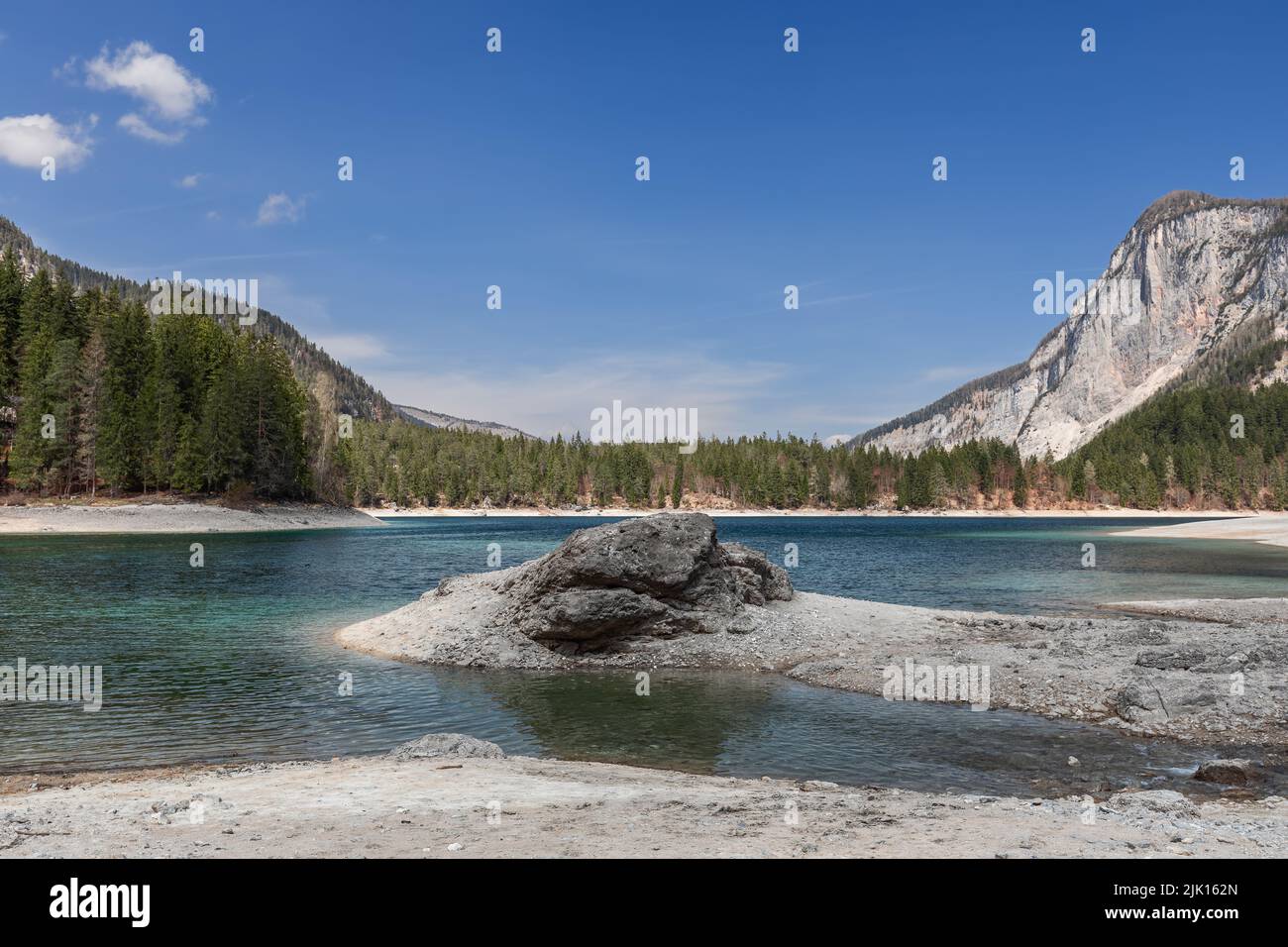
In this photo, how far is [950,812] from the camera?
1059 centimetres

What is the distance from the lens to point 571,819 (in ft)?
32.1

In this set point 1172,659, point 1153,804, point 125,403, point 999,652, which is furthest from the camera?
point 125,403

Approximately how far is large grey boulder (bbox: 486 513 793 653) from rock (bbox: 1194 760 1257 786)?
14.4 meters

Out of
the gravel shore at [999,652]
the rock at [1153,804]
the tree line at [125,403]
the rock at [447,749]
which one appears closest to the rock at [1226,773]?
the rock at [1153,804]

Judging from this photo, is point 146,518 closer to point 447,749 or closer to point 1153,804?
point 447,749

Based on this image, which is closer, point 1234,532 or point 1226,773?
point 1226,773

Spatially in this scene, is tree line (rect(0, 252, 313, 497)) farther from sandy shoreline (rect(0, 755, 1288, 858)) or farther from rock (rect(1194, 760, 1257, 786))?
rock (rect(1194, 760, 1257, 786))

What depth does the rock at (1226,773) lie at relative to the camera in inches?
537

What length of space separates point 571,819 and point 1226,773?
12.1 meters

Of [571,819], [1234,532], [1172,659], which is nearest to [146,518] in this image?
[571,819]

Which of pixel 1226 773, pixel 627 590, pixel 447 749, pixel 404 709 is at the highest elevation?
pixel 627 590
